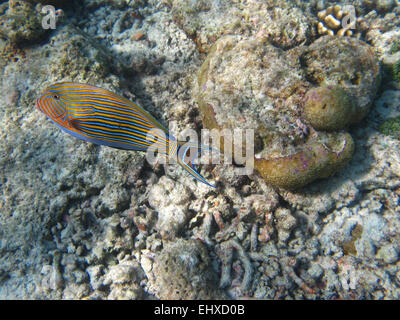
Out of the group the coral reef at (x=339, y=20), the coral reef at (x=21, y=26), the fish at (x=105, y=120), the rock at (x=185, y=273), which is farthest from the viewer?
the coral reef at (x=339, y=20)

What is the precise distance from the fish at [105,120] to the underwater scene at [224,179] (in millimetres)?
1052

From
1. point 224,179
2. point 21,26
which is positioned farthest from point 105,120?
point 21,26

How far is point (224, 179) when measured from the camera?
135 inches

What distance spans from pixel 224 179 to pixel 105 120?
2065 millimetres

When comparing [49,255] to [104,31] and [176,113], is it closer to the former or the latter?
[176,113]

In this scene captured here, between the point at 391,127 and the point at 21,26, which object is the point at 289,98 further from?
the point at 21,26

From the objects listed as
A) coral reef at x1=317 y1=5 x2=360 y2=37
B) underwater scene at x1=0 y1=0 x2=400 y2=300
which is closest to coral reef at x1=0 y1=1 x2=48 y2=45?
underwater scene at x1=0 y1=0 x2=400 y2=300

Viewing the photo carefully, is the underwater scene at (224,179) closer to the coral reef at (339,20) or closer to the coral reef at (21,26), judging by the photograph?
the coral reef at (21,26)

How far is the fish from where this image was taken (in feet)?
5.95

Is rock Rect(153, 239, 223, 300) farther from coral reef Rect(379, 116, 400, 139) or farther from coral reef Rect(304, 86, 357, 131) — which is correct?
coral reef Rect(379, 116, 400, 139)

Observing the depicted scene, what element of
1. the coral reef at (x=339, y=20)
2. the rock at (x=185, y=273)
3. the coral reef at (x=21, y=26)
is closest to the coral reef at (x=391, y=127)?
the coral reef at (x=339, y=20)

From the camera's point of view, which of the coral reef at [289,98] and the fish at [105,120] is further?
the coral reef at [289,98]

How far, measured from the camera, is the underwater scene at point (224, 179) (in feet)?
10.1

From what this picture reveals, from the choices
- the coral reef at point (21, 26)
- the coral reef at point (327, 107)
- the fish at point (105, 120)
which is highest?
the coral reef at point (21, 26)
